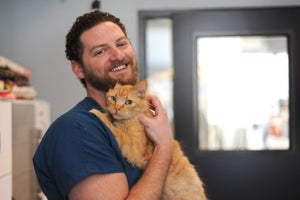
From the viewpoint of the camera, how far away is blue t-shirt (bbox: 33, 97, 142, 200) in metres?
1.01

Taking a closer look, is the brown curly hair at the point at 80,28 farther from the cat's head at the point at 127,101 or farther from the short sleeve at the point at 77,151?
the short sleeve at the point at 77,151

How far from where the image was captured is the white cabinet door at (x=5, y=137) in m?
1.75

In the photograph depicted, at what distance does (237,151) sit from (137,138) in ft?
5.47

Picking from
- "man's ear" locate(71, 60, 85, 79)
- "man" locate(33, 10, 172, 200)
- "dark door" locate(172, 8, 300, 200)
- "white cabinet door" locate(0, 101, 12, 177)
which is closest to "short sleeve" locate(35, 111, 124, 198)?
"man" locate(33, 10, 172, 200)

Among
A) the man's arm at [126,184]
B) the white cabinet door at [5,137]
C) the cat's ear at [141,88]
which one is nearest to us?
the man's arm at [126,184]

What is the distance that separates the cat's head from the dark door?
1.45 meters

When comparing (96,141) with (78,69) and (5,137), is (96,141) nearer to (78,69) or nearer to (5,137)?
(78,69)

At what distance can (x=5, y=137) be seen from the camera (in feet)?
5.89

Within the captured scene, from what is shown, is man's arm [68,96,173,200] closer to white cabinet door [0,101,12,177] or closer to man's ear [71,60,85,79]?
man's ear [71,60,85,79]

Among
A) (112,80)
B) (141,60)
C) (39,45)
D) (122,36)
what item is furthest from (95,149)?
(39,45)

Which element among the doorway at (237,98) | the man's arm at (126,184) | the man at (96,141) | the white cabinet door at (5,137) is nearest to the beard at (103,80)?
the man at (96,141)

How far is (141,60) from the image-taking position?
275 cm

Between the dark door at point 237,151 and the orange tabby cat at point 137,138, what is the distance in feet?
4.71

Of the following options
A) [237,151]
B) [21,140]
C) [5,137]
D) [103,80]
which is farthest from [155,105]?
[237,151]
